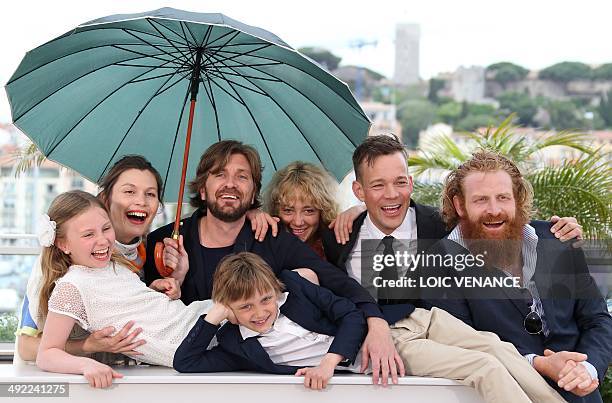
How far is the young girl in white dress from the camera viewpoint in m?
2.85

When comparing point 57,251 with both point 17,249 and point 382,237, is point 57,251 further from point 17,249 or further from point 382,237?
point 17,249

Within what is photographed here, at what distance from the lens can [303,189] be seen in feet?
11.9

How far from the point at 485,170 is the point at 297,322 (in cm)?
96

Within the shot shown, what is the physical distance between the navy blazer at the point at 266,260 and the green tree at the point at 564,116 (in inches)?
1832

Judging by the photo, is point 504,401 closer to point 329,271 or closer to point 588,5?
point 329,271

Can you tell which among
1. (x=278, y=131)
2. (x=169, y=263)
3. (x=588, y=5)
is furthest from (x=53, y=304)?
(x=588, y=5)

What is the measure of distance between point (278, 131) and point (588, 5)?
4638 cm

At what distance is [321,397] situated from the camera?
2748 millimetres

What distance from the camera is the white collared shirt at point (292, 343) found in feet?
9.53

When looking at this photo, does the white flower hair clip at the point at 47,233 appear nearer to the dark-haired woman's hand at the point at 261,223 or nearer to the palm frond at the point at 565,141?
the dark-haired woman's hand at the point at 261,223

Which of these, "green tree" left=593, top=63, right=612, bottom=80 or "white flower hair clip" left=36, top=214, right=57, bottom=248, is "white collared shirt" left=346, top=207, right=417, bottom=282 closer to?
A: "white flower hair clip" left=36, top=214, right=57, bottom=248

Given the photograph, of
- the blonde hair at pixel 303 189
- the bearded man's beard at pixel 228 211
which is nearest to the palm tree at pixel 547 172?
the blonde hair at pixel 303 189

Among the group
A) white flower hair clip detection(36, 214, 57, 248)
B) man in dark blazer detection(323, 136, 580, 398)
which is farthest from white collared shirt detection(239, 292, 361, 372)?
white flower hair clip detection(36, 214, 57, 248)

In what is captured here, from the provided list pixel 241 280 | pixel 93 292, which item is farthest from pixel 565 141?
pixel 93 292
